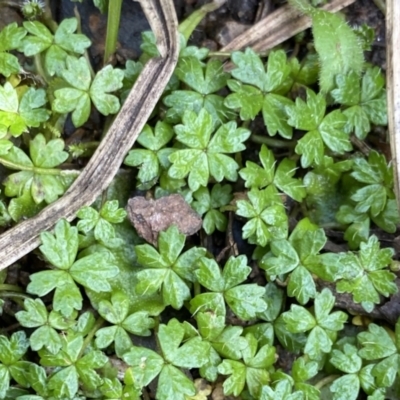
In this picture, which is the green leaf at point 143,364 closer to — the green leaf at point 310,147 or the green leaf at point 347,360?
the green leaf at point 347,360

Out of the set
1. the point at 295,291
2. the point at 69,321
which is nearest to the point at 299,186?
the point at 295,291

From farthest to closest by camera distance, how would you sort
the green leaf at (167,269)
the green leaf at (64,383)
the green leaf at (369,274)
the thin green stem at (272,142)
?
the thin green stem at (272,142)
the green leaf at (369,274)
the green leaf at (167,269)
the green leaf at (64,383)

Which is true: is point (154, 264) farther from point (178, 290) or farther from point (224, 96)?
point (224, 96)

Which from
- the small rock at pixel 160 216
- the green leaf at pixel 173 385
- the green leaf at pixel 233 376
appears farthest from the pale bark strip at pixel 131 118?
the green leaf at pixel 233 376

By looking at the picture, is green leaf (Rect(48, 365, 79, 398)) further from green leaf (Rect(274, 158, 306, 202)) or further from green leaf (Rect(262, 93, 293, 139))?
green leaf (Rect(262, 93, 293, 139))

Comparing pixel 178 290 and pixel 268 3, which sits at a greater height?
pixel 268 3

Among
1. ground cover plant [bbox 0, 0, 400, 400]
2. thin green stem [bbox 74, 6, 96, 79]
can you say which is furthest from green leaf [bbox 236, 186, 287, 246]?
thin green stem [bbox 74, 6, 96, 79]
